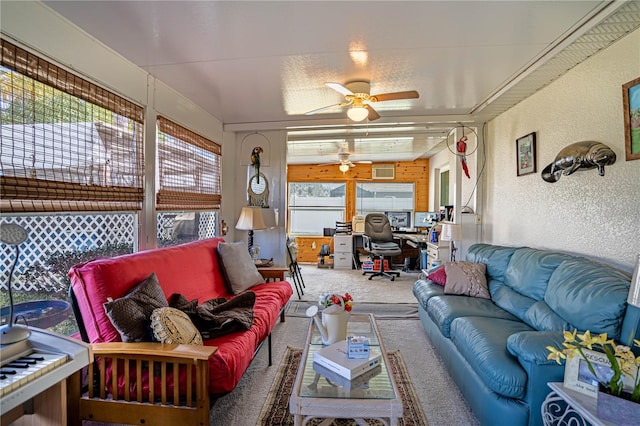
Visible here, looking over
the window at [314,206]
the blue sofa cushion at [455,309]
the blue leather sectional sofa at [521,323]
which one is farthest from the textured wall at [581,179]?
the window at [314,206]

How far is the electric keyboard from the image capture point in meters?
1.04

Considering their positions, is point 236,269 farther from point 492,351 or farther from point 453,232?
point 453,232

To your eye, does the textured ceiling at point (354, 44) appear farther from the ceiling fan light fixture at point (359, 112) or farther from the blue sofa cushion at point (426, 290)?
the blue sofa cushion at point (426, 290)

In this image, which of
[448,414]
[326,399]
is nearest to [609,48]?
[448,414]

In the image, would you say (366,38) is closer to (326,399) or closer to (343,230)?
(326,399)

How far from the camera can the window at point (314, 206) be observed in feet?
23.0

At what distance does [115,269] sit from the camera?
172 centimetres

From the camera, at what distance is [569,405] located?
1.26 metres

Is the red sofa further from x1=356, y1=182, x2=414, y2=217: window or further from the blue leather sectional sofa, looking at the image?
x1=356, y1=182, x2=414, y2=217: window

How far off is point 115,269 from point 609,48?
11.2ft

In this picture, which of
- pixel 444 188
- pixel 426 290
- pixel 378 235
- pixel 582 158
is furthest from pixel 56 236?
pixel 444 188

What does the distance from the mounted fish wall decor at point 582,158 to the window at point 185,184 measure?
10.9 feet

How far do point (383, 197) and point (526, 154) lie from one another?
3961mm

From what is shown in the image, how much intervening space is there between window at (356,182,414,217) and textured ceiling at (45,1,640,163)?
3465 millimetres
